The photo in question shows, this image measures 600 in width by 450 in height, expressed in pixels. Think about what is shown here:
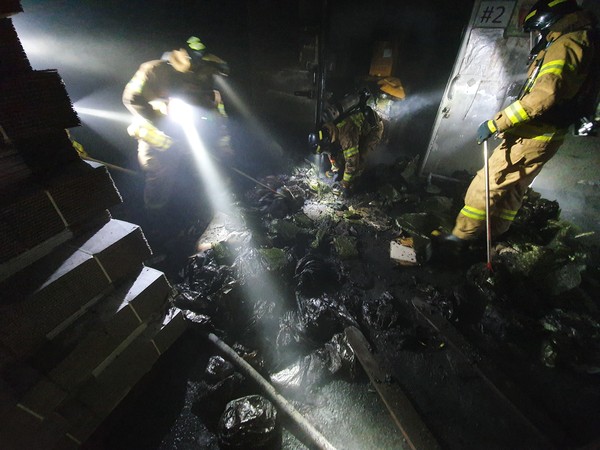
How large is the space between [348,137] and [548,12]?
2.94m

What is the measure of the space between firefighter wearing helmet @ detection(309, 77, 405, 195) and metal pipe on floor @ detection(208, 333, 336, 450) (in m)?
3.95

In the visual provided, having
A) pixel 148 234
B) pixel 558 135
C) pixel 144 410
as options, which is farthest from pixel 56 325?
pixel 558 135

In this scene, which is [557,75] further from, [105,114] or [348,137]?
[105,114]

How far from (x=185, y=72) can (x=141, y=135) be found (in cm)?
142

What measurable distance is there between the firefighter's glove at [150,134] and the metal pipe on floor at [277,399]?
3.09 metres

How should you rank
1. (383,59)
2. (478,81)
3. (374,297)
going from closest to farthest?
(374,297), (478,81), (383,59)

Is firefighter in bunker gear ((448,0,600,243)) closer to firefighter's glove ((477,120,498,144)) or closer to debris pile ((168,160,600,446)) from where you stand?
firefighter's glove ((477,120,498,144))

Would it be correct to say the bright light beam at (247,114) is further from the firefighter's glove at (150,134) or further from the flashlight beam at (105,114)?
the firefighter's glove at (150,134)

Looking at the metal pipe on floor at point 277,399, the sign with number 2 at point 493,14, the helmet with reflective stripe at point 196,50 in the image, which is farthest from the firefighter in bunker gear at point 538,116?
the helmet with reflective stripe at point 196,50

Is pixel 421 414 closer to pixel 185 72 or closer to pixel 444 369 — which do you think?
pixel 444 369

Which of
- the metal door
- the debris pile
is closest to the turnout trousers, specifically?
the debris pile

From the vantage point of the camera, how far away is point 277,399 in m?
2.18

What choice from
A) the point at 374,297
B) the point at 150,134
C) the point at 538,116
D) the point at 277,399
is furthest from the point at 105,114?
the point at 538,116

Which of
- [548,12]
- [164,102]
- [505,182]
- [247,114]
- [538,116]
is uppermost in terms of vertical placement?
[548,12]
